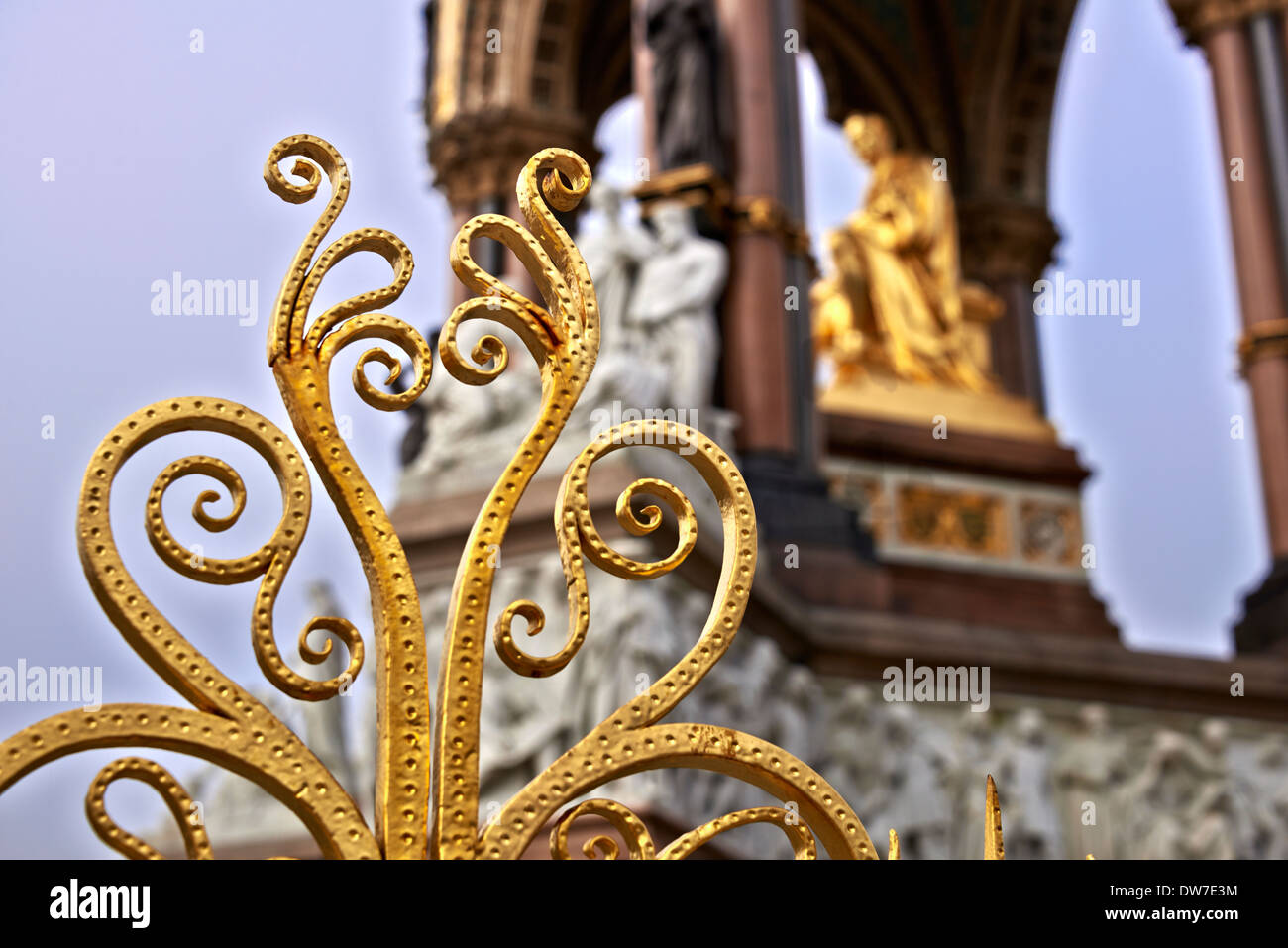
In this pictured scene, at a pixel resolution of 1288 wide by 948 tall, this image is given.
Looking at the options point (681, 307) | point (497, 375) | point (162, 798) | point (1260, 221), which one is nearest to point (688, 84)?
point (681, 307)

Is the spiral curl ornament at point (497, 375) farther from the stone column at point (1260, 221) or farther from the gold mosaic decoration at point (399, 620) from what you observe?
the stone column at point (1260, 221)

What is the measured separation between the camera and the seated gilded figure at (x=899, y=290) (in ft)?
39.7

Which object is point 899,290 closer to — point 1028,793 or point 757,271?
point 757,271

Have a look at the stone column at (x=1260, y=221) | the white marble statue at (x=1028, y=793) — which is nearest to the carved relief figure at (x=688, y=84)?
the white marble statue at (x=1028, y=793)

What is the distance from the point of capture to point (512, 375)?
910 centimetres

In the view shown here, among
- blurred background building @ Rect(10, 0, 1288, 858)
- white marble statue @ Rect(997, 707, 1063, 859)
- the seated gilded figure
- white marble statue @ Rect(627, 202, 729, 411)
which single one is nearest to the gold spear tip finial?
blurred background building @ Rect(10, 0, 1288, 858)

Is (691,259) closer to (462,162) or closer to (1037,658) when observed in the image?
(1037,658)

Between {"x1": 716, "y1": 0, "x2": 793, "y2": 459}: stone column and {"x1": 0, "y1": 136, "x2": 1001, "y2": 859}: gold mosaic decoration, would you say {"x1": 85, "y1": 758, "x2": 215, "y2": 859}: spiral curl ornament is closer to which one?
{"x1": 0, "y1": 136, "x2": 1001, "y2": 859}: gold mosaic decoration

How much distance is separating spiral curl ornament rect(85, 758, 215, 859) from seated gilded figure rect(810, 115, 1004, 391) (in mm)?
10400

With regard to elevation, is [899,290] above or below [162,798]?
above

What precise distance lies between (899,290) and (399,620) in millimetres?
10829

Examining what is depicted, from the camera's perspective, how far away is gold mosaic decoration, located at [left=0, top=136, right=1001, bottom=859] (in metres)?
1.67

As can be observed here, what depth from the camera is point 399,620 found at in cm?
176

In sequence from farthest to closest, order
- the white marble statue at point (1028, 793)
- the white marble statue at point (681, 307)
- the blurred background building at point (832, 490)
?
1. the white marble statue at point (681, 307)
2. the white marble statue at point (1028, 793)
3. the blurred background building at point (832, 490)
